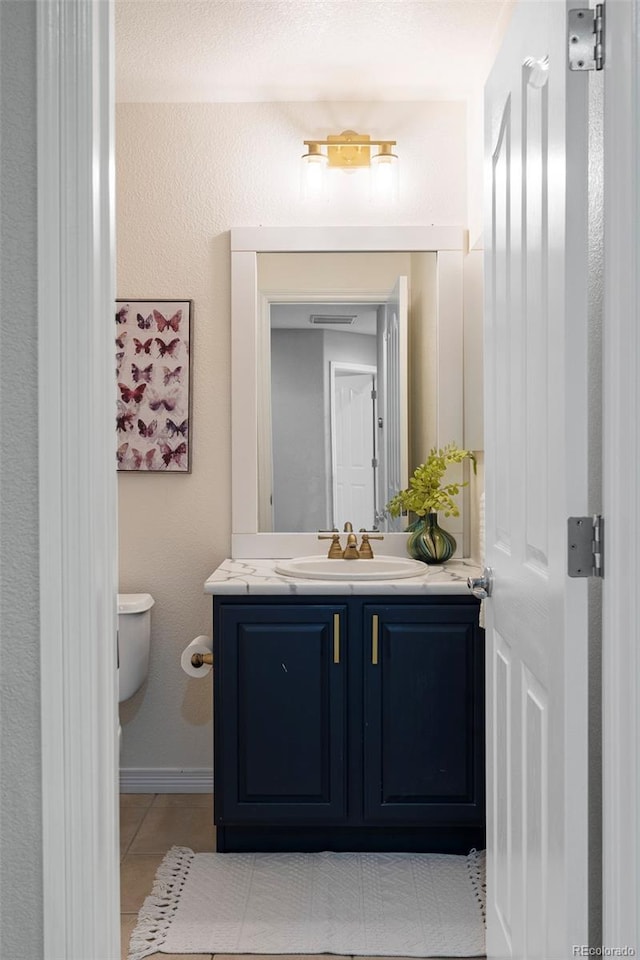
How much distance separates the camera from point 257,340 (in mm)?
3252

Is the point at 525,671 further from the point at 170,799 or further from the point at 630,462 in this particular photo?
the point at 170,799

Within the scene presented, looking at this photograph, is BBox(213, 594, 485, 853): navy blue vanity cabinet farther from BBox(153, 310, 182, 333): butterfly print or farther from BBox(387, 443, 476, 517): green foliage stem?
BBox(153, 310, 182, 333): butterfly print

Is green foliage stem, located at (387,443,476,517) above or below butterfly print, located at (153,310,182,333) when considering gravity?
below

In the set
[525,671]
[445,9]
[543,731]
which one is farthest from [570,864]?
[445,9]

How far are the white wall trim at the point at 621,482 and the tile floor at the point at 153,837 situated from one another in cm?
126

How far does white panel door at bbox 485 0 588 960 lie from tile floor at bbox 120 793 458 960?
83cm

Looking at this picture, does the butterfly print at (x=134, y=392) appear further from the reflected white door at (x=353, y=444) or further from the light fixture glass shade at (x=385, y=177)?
the light fixture glass shade at (x=385, y=177)

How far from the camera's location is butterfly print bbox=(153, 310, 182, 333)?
10.7 ft

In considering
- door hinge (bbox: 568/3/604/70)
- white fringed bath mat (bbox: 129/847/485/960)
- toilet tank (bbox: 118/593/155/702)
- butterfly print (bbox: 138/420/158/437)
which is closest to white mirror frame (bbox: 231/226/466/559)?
butterfly print (bbox: 138/420/158/437)

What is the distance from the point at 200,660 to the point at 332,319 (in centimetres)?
138

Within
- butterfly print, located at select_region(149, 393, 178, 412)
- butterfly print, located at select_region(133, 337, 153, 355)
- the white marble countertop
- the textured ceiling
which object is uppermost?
the textured ceiling

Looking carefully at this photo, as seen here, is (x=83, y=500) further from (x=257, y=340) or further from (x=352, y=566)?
(x=257, y=340)

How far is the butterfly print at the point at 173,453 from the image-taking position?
128 inches

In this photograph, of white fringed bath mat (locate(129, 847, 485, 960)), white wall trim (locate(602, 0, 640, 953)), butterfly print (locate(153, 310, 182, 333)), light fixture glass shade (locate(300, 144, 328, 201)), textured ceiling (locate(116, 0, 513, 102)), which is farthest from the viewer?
butterfly print (locate(153, 310, 182, 333))
